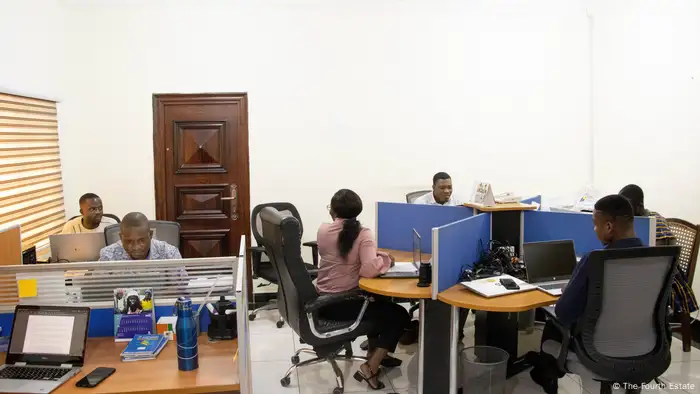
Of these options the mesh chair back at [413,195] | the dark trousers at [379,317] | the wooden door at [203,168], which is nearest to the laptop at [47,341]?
the dark trousers at [379,317]

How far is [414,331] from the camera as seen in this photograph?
427 centimetres

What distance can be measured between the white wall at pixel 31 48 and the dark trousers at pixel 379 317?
2894mm

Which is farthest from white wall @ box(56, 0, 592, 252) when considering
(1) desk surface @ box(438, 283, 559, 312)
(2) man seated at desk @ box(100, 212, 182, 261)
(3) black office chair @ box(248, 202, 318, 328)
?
(1) desk surface @ box(438, 283, 559, 312)

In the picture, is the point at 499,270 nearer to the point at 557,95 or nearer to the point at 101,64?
the point at 557,95

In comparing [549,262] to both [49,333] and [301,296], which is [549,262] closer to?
[301,296]

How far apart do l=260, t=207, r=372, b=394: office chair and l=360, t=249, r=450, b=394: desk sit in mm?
195

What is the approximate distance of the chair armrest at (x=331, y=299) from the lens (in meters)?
3.14

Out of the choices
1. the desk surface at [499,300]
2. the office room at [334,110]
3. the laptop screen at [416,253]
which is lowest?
the desk surface at [499,300]

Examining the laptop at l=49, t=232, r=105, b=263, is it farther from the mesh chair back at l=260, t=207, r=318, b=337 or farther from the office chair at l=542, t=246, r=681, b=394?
the office chair at l=542, t=246, r=681, b=394

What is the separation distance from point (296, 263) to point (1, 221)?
2.32 metres

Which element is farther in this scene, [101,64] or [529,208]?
[101,64]

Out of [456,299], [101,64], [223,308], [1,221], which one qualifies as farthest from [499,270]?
[101,64]

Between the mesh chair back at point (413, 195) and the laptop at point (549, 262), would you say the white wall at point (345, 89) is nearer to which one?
the mesh chair back at point (413, 195)

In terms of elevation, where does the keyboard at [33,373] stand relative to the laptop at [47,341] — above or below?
below
